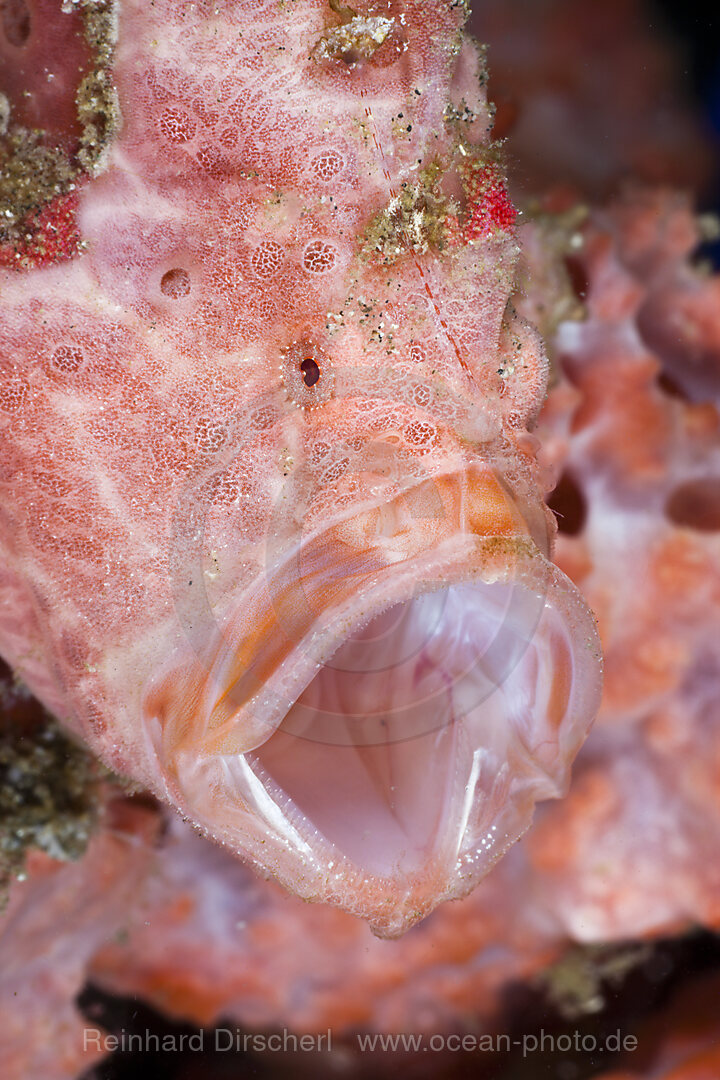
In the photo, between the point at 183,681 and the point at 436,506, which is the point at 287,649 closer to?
the point at 183,681

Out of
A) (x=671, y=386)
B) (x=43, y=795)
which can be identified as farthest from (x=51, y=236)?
(x=671, y=386)

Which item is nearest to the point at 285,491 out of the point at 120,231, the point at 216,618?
the point at 216,618

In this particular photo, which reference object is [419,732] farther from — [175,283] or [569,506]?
[175,283]

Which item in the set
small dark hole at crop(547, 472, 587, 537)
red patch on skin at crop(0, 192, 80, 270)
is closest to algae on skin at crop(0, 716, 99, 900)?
red patch on skin at crop(0, 192, 80, 270)

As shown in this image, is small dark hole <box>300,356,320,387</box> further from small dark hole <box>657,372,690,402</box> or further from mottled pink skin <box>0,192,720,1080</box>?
small dark hole <box>657,372,690,402</box>

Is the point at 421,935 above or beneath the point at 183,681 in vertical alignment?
beneath

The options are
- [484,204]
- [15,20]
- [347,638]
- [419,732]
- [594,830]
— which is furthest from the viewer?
[594,830]

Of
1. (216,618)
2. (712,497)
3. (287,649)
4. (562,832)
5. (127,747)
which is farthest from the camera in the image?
(562,832)

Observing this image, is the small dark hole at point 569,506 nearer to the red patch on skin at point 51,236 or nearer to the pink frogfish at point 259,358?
the pink frogfish at point 259,358
